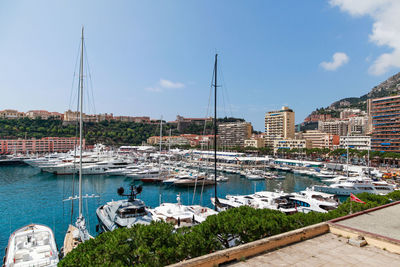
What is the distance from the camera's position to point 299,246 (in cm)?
827

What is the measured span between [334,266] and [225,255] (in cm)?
295

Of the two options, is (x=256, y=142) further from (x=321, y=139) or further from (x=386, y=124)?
(x=386, y=124)

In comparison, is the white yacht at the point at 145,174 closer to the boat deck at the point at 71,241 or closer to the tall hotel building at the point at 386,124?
the boat deck at the point at 71,241

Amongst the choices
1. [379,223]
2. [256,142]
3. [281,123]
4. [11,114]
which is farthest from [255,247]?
[11,114]

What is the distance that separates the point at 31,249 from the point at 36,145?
96123mm

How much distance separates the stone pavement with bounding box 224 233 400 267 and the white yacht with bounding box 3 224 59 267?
9.72 m

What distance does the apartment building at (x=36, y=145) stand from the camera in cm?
8950

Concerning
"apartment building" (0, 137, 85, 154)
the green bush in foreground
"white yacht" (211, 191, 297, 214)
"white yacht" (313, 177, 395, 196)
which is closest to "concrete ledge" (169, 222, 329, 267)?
the green bush in foreground

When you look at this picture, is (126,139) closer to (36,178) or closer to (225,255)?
(36,178)

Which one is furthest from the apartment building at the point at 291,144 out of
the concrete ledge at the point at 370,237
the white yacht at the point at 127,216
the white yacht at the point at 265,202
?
the concrete ledge at the point at 370,237

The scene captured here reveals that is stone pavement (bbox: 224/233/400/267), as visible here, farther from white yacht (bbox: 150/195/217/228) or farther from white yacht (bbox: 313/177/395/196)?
white yacht (bbox: 313/177/395/196)

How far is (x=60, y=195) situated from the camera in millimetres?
32531

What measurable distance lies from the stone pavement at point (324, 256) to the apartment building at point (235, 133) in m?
114

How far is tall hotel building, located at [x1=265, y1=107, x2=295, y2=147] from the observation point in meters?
110
